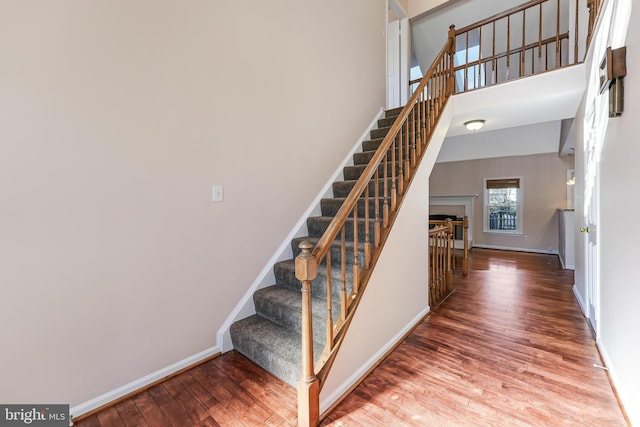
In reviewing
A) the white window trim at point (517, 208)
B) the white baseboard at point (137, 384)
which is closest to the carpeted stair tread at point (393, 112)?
the white baseboard at point (137, 384)

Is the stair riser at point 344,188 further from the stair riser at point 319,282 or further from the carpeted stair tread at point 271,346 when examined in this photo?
the carpeted stair tread at point 271,346

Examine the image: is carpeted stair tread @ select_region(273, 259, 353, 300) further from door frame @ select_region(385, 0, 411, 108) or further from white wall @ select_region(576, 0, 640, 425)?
door frame @ select_region(385, 0, 411, 108)

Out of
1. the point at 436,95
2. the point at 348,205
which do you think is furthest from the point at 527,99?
the point at 348,205

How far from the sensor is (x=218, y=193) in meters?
2.13

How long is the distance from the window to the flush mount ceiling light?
3773 millimetres

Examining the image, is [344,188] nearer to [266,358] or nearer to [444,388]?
[266,358]

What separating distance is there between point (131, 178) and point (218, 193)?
0.57 m

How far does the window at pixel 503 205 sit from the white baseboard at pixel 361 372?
225 inches

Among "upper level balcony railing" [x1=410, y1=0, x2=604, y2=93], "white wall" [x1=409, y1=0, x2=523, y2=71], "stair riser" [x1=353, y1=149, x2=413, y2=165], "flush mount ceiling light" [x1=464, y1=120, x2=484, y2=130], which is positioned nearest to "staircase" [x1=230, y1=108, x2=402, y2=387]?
"stair riser" [x1=353, y1=149, x2=413, y2=165]

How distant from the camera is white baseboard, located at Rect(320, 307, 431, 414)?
1611 mm

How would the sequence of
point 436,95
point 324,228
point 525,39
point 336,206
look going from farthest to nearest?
1. point 525,39
2. point 436,95
3. point 336,206
4. point 324,228

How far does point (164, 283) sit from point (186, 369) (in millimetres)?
658

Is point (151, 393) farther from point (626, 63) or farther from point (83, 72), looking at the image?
point (626, 63)

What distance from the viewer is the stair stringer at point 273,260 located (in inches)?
86.5
